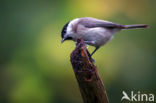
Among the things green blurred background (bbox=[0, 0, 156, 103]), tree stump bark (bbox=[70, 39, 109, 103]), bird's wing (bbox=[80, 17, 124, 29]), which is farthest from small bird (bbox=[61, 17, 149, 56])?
tree stump bark (bbox=[70, 39, 109, 103])

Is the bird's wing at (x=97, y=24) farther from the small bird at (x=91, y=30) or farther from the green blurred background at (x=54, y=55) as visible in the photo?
the green blurred background at (x=54, y=55)

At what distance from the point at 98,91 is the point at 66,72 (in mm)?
2121

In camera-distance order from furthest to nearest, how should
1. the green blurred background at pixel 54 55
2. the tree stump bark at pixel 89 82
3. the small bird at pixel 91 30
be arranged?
the green blurred background at pixel 54 55, the small bird at pixel 91 30, the tree stump bark at pixel 89 82

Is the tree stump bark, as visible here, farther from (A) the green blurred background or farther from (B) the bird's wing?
(A) the green blurred background

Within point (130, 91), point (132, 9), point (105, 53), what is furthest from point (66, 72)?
point (132, 9)

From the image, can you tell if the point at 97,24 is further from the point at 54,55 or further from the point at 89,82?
the point at 89,82

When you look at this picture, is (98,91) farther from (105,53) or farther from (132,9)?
(132,9)

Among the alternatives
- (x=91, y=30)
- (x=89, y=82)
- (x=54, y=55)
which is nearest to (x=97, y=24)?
(x=91, y=30)

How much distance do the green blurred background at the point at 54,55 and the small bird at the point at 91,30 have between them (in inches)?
18.8

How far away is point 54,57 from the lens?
19.6 ft

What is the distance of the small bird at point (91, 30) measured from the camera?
5438 mm

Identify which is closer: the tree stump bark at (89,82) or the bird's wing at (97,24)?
the tree stump bark at (89,82)

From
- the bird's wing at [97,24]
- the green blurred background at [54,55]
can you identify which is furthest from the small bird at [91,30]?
the green blurred background at [54,55]

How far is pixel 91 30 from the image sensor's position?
5.45 m
